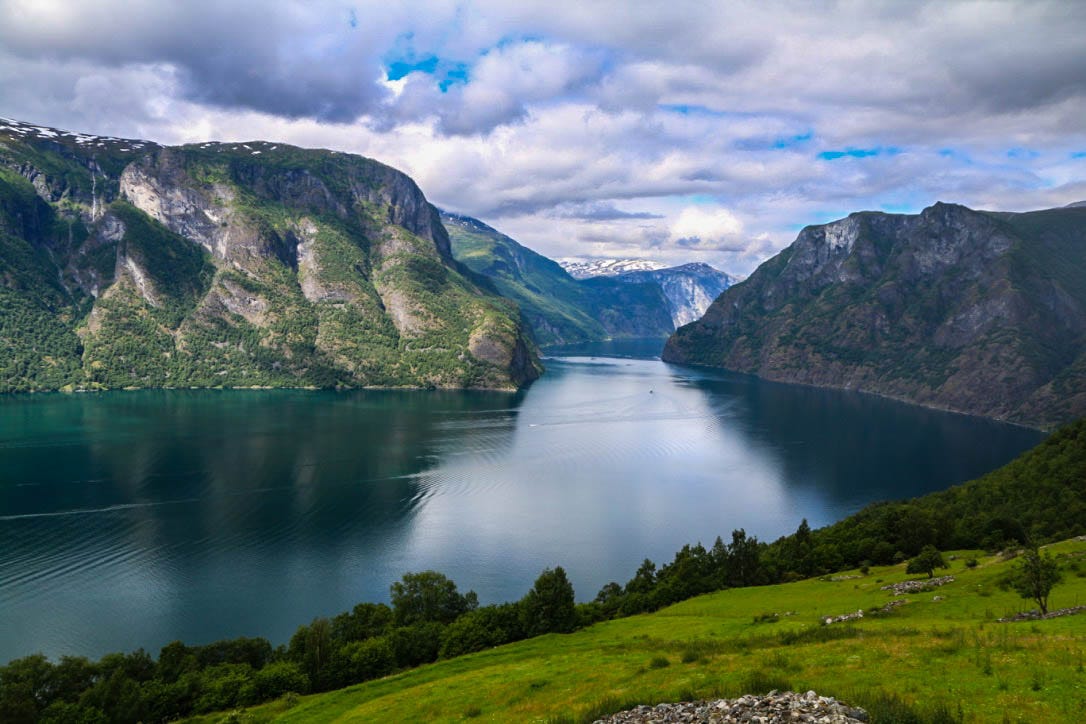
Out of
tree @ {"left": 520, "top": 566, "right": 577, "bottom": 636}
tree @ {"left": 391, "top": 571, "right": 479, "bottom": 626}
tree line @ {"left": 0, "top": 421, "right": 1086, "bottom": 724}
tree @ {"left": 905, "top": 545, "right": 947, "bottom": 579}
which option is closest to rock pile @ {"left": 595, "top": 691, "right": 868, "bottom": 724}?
tree line @ {"left": 0, "top": 421, "right": 1086, "bottom": 724}

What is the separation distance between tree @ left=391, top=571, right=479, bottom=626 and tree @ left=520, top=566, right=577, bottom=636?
1066 centimetres

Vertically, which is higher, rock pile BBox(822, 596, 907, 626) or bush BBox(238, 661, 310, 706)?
rock pile BBox(822, 596, 907, 626)

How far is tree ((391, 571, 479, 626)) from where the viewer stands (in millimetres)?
63787

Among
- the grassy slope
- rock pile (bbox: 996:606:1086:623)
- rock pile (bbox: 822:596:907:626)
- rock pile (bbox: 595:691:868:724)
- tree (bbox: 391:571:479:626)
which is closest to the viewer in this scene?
rock pile (bbox: 595:691:868:724)

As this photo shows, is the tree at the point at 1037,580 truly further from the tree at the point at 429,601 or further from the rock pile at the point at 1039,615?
the tree at the point at 429,601

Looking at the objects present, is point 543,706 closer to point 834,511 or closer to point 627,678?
point 627,678

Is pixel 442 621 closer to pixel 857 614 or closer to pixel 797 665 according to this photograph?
pixel 857 614

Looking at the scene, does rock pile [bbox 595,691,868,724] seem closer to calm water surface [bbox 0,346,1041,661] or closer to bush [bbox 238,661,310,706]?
bush [bbox 238,661,310,706]

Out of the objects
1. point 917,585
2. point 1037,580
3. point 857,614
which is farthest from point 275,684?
point 1037,580

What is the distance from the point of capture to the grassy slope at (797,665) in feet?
63.6

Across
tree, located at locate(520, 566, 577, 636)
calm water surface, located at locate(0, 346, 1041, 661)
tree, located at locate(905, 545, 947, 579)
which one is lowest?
calm water surface, located at locate(0, 346, 1041, 661)

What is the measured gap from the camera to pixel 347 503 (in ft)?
379

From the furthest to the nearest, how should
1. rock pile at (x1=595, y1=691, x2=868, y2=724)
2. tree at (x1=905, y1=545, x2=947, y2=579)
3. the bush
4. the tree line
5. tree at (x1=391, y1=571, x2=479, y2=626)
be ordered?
tree at (x1=391, y1=571, x2=479, y2=626), tree at (x1=905, y1=545, x2=947, y2=579), the bush, the tree line, rock pile at (x1=595, y1=691, x2=868, y2=724)

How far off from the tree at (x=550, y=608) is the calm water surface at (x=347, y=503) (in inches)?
954
